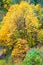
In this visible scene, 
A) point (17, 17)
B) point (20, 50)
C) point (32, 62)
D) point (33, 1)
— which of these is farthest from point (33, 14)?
point (33, 1)

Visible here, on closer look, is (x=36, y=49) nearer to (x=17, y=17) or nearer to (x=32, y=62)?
(x=32, y=62)

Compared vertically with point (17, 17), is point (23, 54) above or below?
below

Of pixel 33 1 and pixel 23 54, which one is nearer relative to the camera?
pixel 23 54

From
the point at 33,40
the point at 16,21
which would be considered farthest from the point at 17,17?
the point at 33,40

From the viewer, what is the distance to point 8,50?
32.3m

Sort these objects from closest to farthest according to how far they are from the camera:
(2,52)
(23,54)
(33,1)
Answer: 1. (23,54)
2. (2,52)
3. (33,1)

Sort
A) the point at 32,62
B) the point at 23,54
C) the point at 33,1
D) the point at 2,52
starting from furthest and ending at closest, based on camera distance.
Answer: the point at 33,1, the point at 2,52, the point at 23,54, the point at 32,62

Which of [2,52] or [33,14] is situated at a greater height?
[33,14]

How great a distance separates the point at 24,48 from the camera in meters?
30.7

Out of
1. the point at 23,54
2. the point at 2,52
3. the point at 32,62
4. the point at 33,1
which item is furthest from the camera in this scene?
the point at 33,1

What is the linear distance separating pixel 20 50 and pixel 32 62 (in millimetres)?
2766

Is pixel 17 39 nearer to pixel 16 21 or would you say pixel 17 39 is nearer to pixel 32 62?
pixel 16 21

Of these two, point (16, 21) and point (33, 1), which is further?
point (33, 1)

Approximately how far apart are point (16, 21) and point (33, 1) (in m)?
10.6
